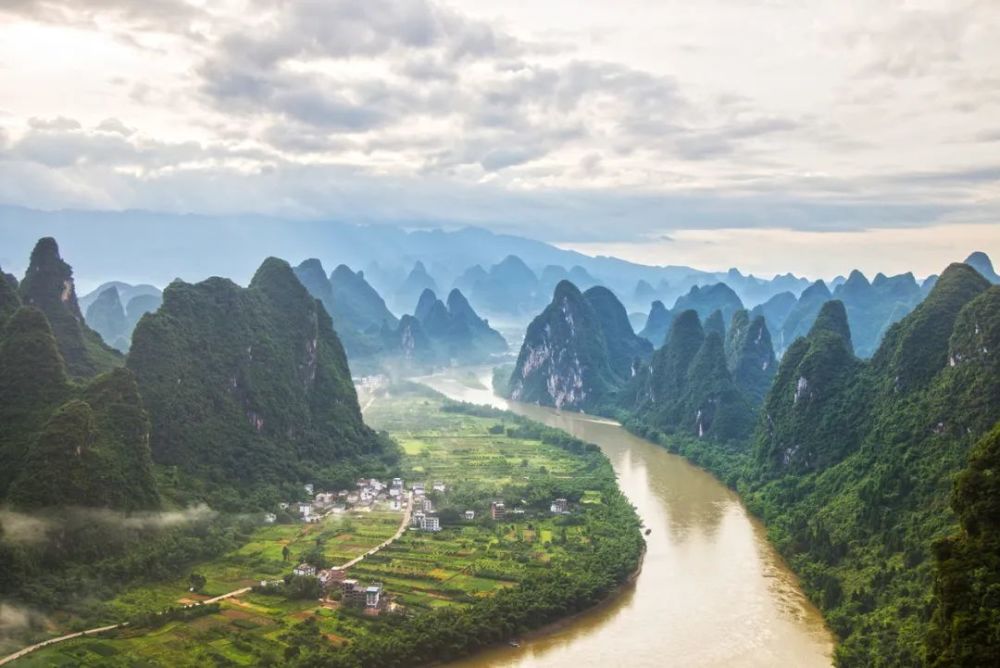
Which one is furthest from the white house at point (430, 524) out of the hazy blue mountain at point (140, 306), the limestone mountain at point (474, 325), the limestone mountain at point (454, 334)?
the limestone mountain at point (474, 325)

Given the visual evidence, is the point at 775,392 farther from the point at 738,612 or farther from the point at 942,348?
the point at 738,612

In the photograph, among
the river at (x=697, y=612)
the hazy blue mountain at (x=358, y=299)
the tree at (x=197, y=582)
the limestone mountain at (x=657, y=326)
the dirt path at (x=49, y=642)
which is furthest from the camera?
the hazy blue mountain at (x=358, y=299)

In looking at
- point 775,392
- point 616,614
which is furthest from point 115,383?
point 775,392

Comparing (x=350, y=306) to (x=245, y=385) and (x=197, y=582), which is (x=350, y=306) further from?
(x=197, y=582)

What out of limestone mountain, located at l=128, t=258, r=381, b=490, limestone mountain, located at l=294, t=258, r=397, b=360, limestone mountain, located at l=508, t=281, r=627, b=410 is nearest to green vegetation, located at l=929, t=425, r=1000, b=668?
limestone mountain, located at l=128, t=258, r=381, b=490

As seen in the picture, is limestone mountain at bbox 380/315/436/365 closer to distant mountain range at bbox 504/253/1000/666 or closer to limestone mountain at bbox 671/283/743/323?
distant mountain range at bbox 504/253/1000/666

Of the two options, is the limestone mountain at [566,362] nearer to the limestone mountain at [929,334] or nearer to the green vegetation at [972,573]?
the limestone mountain at [929,334]
